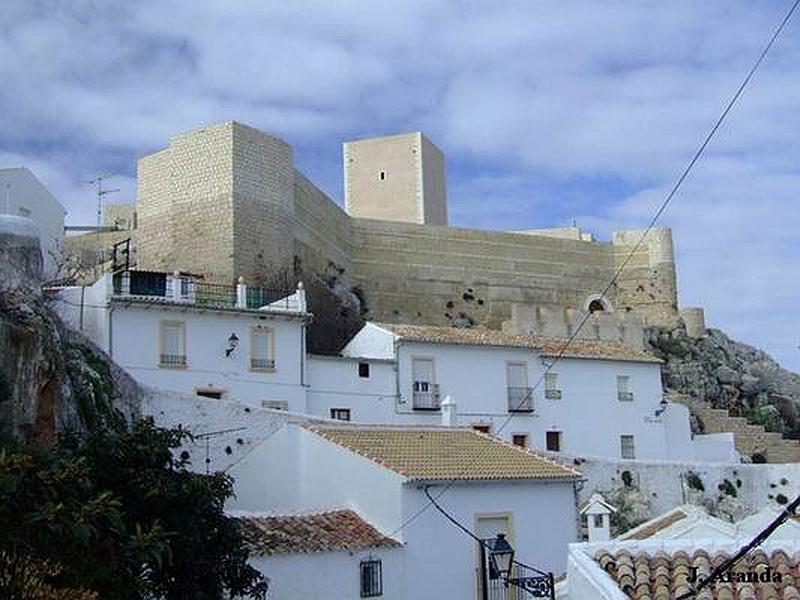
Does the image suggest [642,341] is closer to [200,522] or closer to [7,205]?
[7,205]

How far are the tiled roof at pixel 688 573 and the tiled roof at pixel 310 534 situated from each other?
26.7ft

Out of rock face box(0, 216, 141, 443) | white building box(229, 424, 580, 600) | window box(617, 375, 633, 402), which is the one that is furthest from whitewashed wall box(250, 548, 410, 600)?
window box(617, 375, 633, 402)

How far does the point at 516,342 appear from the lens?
34094mm

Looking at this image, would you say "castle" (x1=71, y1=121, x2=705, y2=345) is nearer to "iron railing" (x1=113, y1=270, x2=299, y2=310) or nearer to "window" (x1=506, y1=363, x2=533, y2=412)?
"iron railing" (x1=113, y1=270, x2=299, y2=310)

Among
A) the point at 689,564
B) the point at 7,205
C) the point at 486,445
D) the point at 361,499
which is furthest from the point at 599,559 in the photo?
the point at 7,205

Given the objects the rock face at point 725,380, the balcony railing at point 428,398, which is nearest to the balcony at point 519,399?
the balcony railing at point 428,398

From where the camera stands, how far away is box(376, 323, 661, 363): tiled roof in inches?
1289

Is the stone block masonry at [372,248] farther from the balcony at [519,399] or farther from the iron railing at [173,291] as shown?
the balcony at [519,399]

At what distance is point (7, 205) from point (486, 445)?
1820 cm

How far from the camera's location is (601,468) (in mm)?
30172

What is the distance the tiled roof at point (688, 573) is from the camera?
33.0 ft

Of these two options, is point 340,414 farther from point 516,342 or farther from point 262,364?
point 516,342

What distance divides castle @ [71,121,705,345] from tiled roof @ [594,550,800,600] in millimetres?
29493

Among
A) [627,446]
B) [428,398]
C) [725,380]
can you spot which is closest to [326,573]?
[428,398]
